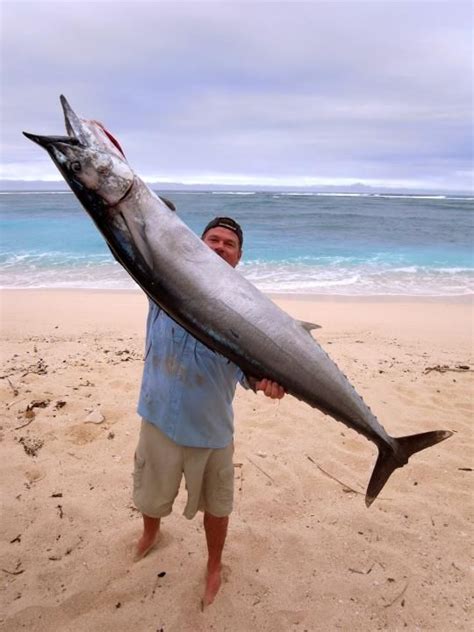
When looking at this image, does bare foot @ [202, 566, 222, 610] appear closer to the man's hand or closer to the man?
the man

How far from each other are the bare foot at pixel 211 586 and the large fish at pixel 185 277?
1356 mm

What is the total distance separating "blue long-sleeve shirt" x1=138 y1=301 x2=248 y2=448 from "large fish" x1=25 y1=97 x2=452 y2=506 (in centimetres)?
44

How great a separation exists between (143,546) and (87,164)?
2.42 metres

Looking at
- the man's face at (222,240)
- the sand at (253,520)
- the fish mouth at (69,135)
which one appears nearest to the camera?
the fish mouth at (69,135)

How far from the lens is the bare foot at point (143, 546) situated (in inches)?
120

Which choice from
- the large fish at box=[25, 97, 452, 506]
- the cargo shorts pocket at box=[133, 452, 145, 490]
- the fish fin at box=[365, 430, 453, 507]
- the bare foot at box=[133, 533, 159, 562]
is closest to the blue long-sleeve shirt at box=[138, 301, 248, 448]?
the cargo shorts pocket at box=[133, 452, 145, 490]

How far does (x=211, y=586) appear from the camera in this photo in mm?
2795

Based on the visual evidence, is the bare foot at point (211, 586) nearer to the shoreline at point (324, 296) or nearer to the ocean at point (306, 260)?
the shoreline at point (324, 296)

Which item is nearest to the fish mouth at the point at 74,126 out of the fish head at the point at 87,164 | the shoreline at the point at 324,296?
the fish head at the point at 87,164

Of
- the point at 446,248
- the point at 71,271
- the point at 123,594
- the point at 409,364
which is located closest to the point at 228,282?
the point at 123,594

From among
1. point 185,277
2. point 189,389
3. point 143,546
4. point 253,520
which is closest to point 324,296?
point 253,520

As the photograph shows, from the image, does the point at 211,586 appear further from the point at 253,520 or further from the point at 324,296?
the point at 324,296

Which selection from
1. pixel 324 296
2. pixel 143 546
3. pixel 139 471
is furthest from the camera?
pixel 324 296

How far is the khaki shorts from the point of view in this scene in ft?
8.48
